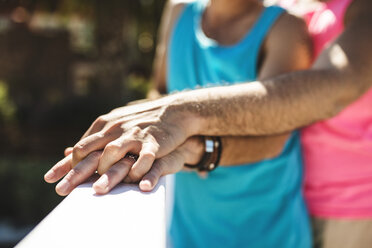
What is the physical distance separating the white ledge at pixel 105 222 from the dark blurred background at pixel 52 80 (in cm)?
653

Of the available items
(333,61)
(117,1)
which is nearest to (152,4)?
(117,1)

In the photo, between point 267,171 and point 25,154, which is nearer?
point 267,171

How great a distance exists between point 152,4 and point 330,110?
8.74 metres

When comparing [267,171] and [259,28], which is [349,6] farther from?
[267,171]

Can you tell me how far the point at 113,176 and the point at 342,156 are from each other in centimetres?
123

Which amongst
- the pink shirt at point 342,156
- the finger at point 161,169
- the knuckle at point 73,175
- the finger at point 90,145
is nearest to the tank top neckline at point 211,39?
the pink shirt at point 342,156

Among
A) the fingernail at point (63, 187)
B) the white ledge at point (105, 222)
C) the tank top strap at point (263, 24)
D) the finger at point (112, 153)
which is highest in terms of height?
the tank top strap at point (263, 24)

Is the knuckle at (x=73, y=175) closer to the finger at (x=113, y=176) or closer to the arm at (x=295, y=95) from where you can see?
the finger at (x=113, y=176)

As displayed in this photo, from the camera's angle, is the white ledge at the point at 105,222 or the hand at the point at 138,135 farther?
the hand at the point at 138,135

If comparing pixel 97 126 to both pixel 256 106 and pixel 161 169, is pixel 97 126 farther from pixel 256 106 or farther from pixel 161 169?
pixel 256 106

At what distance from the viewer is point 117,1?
328 inches

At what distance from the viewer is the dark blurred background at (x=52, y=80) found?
25.0 feet

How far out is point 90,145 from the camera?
124 cm

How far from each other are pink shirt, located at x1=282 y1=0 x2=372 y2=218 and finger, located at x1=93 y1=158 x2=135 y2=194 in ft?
3.69
